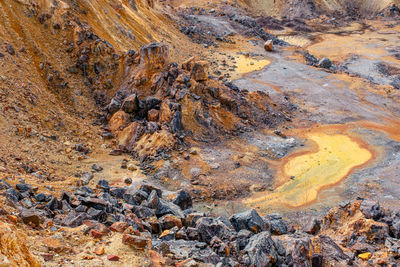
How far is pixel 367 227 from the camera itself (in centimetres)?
1172

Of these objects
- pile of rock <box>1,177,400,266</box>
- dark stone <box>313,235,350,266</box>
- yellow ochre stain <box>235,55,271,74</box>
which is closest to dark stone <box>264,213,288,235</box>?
pile of rock <box>1,177,400,266</box>

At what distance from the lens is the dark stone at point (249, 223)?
Answer: 1200cm

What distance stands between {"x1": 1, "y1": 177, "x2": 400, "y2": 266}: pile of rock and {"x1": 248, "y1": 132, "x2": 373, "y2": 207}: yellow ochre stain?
162 inches

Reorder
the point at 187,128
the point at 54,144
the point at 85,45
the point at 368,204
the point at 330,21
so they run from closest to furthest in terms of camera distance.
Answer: the point at 368,204 → the point at 54,144 → the point at 187,128 → the point at 85,45 → the point at 330,21

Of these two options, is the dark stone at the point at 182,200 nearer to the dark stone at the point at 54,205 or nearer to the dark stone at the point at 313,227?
the dark stone at the point at 313,227

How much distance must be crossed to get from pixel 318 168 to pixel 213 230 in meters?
11.4

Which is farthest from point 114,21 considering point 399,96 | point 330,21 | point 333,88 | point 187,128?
point 330,21

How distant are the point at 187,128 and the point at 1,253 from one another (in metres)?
15.8

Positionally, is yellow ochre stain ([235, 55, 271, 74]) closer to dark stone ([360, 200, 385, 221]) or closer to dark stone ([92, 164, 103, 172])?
dark stone ([92, 164, 103, 172])

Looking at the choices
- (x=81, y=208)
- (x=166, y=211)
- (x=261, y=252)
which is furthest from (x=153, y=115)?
(x=261, y=252)

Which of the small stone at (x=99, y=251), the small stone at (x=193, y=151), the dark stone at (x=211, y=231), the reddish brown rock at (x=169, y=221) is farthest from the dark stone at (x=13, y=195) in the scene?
the small stone at (x=193, y=151)

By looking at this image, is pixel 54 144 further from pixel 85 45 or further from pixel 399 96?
pixel 399 96

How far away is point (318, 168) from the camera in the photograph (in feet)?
65.1

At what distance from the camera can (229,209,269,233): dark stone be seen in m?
12.0
